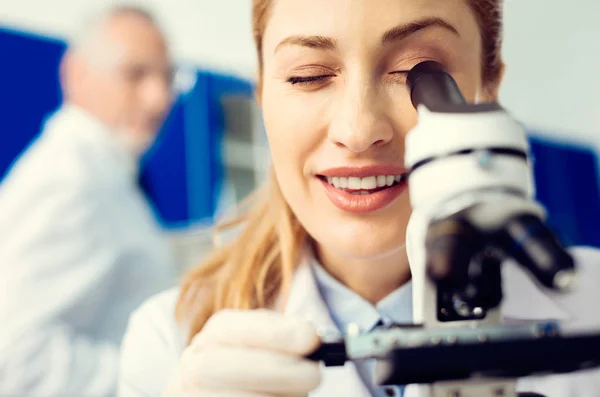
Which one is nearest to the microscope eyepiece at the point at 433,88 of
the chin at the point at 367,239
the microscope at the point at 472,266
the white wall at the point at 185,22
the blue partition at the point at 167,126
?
the microscope at the point at 472,266

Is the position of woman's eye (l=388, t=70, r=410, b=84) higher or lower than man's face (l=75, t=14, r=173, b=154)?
lower

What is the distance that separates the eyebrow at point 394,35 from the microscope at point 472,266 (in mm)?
145

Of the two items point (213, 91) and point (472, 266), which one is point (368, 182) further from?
point (213, 91)

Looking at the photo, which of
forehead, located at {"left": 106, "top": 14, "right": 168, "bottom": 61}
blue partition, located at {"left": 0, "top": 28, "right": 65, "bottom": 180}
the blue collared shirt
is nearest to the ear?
the blue collared shirt

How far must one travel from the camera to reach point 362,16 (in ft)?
1.62

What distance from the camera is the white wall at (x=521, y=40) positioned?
0.80 m

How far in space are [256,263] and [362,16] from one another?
1.06 feet

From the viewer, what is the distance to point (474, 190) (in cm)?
33

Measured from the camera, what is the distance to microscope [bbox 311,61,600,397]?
1.03ft

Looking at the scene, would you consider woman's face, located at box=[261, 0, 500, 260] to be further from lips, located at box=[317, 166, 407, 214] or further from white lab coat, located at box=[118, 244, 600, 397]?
white lab coat, located at box=[118, 244, 600, 397]

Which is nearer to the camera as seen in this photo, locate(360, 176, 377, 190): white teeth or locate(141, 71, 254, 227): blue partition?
locate(360, 176, 377, 190): white teeth

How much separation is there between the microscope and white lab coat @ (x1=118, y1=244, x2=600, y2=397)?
0.72ft

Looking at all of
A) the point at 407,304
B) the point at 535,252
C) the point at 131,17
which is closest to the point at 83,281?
the point at 407,304

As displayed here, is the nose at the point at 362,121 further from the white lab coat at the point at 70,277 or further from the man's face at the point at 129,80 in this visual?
the man's face at the point at 129,80
